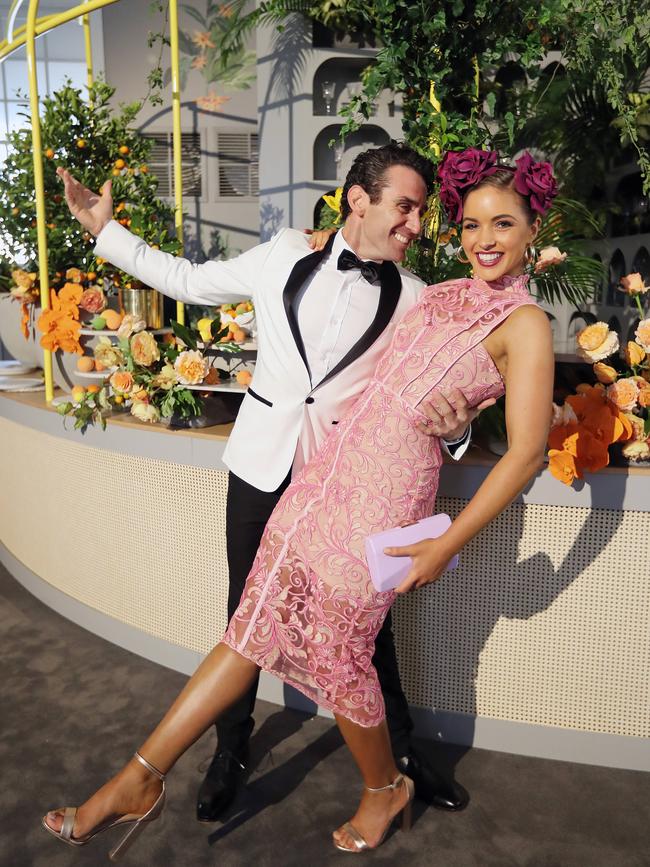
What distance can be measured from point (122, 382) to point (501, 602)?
1.35m

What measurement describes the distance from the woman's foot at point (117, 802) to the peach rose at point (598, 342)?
1475mm

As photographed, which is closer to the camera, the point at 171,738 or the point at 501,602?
the point at 171,738

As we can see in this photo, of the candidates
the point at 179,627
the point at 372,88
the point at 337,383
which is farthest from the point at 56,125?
the point at 337,383

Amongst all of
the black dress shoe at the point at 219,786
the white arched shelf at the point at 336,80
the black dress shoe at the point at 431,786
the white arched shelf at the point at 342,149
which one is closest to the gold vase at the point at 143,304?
the black dress shoe at the point at 219,786

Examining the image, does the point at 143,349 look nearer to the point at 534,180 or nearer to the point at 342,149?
the point at 534,180

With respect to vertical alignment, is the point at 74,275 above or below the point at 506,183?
below

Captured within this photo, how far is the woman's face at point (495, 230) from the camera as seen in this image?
5.01 ft

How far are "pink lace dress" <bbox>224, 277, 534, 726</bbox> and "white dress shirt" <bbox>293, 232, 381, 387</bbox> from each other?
17 centimetres

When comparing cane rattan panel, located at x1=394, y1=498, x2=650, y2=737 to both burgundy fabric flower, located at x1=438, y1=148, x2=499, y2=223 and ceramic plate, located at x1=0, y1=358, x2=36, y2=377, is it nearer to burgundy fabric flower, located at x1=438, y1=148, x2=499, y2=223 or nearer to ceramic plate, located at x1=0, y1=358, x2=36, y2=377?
burgundy fabric flower, located at x1=438, y1=148, x2=499, y2=223

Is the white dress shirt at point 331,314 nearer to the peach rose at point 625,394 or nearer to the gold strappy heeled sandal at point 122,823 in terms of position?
the peach rose at point 625,394

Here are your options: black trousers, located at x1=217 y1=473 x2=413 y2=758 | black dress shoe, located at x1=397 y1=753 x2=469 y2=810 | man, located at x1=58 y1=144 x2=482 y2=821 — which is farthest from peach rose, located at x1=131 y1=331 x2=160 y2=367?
black dress shoe, located at x1=397 y1=753 x2=469 y2=810

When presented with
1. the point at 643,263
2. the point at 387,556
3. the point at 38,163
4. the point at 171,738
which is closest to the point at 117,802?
the point at 171,738

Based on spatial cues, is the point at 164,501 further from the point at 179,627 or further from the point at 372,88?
the point at 372,88

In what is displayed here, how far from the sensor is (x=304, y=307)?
6.08 ft
